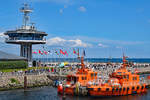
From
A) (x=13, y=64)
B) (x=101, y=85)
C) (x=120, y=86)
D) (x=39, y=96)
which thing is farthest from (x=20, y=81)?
(x=120, y=86)

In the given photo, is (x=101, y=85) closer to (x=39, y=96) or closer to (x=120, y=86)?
(x=120, y=86)

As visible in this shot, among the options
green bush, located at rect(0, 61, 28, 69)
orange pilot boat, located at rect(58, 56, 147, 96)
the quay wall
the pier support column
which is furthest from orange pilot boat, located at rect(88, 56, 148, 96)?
the pier support column

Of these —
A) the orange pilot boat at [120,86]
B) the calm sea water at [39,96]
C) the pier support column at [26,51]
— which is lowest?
the calm sea water at [39,96]

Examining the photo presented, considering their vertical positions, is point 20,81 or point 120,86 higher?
point 20,81

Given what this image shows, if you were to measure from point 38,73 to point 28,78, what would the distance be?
18.5 ft

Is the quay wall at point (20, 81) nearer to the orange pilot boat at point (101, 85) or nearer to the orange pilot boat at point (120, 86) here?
the orange pilot boat at point (101, 85)

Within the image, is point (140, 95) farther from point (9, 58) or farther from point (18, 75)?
point (9, 58)

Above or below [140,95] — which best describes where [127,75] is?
above

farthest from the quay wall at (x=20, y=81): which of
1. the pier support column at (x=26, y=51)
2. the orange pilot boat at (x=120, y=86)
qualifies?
the pier support column at (x=26, y=51)

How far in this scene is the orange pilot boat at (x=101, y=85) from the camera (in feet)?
173

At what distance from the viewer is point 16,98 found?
2032 inches

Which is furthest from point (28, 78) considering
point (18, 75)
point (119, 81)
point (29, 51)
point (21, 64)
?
point (29, 51)

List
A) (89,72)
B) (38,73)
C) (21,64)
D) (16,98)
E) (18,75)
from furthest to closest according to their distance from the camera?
(21,64) → (38,73) → (18,75) → (89,72) → (16,98)

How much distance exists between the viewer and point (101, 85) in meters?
53.2
